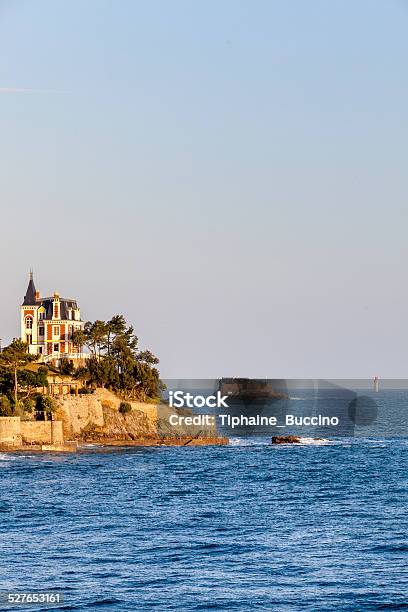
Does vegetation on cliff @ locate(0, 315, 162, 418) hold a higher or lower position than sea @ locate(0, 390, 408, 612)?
higher

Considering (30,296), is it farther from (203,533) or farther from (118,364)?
(203,533)

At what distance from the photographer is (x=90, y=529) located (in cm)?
7694

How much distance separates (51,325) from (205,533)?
104 metres

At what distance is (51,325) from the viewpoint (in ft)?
581

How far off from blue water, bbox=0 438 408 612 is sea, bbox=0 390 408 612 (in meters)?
0.11

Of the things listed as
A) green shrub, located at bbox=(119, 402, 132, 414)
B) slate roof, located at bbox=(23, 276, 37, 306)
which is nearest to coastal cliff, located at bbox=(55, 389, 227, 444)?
green shrub, located at bbox=(119, 402, 132, 414)

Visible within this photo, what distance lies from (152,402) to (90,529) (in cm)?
8582

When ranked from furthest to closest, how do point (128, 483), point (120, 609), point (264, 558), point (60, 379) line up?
point (60, 379), point (128, 483), point (264, 558), point (120, 609)

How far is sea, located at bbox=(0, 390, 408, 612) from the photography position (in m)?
57.8

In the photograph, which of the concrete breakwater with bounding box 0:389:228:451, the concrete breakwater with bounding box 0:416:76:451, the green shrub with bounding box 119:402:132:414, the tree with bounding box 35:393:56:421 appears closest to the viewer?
the concrete breakwater with bounding box 0:416:76:451

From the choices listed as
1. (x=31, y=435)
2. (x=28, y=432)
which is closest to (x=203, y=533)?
(x=28, y=432)

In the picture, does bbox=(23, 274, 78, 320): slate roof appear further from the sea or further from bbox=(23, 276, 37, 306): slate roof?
the sea

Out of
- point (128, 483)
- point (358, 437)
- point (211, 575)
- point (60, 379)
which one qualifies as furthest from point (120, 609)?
point (358, 437)

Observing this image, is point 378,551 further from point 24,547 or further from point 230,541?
point 24,547
